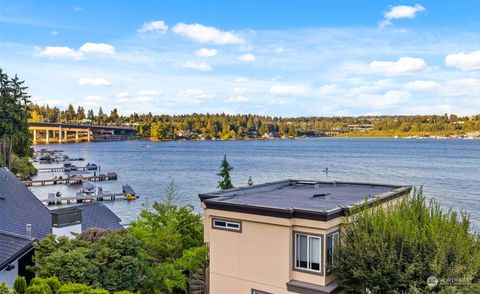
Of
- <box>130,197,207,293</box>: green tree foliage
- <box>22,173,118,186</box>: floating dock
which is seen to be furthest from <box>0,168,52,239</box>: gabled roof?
<box>22,173,118,186</box>: floating dock

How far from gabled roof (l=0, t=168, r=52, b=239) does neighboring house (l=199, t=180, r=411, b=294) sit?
23.4 ft

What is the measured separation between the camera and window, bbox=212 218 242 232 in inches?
542

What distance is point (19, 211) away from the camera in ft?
58.7

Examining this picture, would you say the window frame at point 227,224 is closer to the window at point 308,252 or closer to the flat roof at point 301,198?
the flat roof at point 301,198

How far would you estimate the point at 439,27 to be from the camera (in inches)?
2601

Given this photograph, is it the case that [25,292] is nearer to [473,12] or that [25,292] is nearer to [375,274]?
[375,274]

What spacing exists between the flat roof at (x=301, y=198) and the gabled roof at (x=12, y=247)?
226 inches

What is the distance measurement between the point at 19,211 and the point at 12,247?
5060 mm

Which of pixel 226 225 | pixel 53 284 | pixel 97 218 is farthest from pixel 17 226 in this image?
pixel 226 225

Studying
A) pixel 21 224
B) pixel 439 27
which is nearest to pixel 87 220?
pixel 21 224

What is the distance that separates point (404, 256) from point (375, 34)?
201ft

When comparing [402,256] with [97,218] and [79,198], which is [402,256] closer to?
[97,218]

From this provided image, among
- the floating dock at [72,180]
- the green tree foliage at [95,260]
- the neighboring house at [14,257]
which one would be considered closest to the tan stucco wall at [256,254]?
the green tree foliage at [95,260]

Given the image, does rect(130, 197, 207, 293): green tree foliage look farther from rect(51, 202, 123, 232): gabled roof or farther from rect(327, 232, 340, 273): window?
rect(327, 232, 340, 273): window
